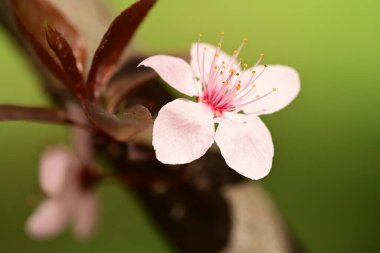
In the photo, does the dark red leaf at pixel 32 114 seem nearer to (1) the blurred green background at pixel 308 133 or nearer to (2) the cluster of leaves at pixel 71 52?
(2) the cluster of leaves at pixel 71 52

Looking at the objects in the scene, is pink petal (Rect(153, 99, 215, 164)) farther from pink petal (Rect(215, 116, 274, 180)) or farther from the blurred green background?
the blurred green background

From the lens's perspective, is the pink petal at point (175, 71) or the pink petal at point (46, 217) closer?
the pink petal at point (175, 71)

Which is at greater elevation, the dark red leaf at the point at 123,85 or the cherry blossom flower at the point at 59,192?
the dark red leaf at the point at 123,85

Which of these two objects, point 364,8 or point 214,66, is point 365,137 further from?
point 214,66

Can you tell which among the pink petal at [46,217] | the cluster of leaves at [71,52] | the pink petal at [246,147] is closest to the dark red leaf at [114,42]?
the cluster of leaves at [71,52]

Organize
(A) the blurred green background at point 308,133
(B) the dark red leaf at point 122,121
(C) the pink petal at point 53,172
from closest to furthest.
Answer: (B) the dark red leaf at point 122,121, (C) the pink petal at point 53,172, (A) the blurred green background at point 308,133

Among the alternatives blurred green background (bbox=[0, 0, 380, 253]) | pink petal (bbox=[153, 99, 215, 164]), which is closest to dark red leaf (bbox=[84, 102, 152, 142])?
pink petal (bbox=[153, 99, 215, 164])

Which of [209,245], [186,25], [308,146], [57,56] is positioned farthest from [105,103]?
[186,25]
